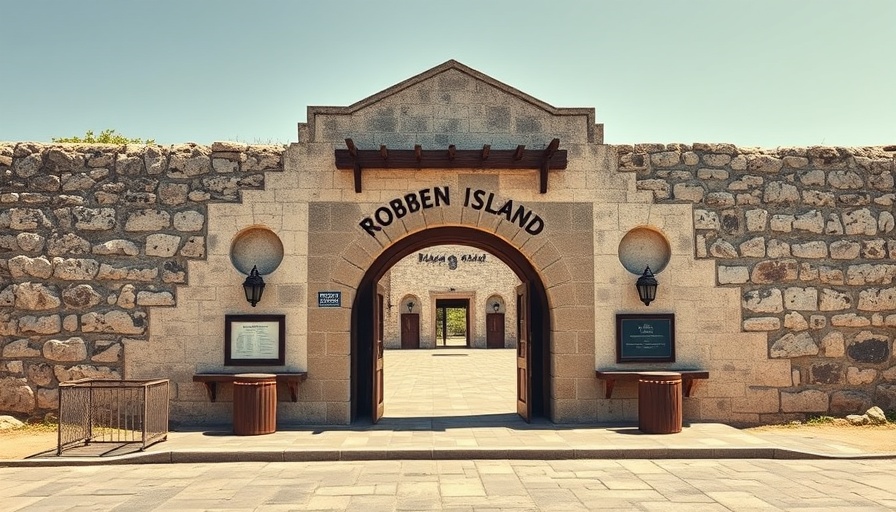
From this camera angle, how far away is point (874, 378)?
10.7m

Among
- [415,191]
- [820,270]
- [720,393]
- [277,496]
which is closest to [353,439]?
[277,496]

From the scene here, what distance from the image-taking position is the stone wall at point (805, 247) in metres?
10.6

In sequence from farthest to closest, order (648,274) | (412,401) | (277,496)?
(412,401), (648,274), (277,496)

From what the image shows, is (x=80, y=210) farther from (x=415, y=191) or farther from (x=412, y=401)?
(x=412, y=401)

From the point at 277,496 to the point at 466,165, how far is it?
17.9 feet

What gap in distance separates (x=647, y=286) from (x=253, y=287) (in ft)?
17.9

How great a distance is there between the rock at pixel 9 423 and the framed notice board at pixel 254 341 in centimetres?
292

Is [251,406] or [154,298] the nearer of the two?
[251,406]

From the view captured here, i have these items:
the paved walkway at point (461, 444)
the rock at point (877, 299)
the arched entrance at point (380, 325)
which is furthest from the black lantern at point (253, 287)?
the rock at point (877, 299)

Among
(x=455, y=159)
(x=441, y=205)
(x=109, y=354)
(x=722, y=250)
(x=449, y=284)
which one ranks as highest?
(x=455, y=159)

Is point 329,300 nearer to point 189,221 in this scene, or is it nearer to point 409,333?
point 189,221

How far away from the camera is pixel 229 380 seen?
9.95m

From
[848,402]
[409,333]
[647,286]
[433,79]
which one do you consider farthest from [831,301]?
[409,333]

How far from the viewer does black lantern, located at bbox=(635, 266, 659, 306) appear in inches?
407
